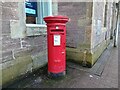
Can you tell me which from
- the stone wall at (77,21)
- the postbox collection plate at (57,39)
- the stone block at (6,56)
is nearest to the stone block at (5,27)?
the stone block at (6,56)

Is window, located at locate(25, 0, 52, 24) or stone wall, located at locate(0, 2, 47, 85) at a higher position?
window, located at locate(25, 0, 52, 24)

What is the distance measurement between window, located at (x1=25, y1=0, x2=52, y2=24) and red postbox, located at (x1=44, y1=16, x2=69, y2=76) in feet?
2.72

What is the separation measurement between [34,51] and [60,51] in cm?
82

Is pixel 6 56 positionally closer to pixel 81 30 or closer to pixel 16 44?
pixel 16 44

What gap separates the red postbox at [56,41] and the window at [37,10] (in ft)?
2.72

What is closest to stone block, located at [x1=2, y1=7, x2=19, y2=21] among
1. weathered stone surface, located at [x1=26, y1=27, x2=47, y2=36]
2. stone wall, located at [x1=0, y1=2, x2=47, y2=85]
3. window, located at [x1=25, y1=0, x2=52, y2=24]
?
stone wall, located at [x1=0, y1=2, x2=47, y2=85]

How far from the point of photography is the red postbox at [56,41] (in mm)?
3774

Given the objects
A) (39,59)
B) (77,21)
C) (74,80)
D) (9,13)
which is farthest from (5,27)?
(77,21)

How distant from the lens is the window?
14.3 ft

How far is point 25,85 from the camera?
355 centimetres

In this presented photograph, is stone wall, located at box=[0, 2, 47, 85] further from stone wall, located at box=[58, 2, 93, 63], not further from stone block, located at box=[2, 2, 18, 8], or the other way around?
stone wall, located at box=[58, 2, 93, 63]

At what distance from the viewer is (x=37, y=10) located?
15.9 ft

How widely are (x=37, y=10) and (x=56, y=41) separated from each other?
151 cm

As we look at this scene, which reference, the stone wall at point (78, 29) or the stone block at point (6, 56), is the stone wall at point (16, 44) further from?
the stone wall at point (78, 29)
